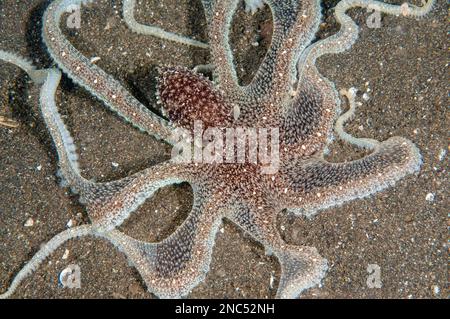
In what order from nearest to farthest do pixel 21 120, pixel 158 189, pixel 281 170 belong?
pixel 281 170 → pixel 158 189 → pixel 21 120

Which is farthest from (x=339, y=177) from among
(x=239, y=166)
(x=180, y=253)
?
(x=180, y=253)

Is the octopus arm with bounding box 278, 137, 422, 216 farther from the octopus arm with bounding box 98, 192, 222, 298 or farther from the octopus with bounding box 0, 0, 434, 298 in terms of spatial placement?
the octopus arm with bounding box 98, 192, 222, 298

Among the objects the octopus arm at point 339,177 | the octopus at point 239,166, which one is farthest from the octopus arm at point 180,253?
the octopus arm at point 339,177

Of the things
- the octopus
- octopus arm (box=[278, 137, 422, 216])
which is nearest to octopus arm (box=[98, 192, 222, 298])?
the octopus

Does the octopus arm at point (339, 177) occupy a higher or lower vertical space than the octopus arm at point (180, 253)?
higher

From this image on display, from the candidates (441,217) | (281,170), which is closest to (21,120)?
(281,170)

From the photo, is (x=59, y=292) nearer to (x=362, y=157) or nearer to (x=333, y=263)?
(x=333, y=263)

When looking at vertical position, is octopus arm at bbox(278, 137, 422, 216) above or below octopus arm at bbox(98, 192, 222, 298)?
above

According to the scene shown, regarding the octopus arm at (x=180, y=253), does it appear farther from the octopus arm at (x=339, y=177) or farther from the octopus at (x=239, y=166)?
the octopus arm at (x=339, y=177)
